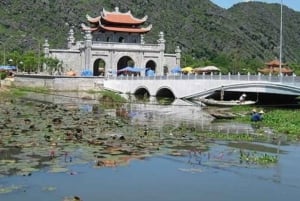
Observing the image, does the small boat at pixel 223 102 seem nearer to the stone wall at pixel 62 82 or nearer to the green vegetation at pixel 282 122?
the green vegetation at pixel 282 122

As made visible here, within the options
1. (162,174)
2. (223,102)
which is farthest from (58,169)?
(223,102)

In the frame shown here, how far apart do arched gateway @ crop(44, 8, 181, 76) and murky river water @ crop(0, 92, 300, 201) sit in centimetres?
6067

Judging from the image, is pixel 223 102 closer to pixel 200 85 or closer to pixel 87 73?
pixel 200 85

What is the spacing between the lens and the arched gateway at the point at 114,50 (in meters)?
89.6

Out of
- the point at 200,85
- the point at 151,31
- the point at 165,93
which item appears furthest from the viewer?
the point at 151,31

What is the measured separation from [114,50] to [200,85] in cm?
2723

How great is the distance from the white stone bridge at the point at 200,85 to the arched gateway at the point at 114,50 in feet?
31.2

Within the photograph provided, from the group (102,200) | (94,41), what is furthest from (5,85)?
(102,200)

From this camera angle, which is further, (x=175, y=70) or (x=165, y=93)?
(x=175, y=70)

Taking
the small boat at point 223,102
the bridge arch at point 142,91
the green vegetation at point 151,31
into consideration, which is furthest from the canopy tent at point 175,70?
the green vegetation at point 151,31

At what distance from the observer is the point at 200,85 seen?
66.5m

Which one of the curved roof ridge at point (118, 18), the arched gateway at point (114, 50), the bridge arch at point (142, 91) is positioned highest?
the curved roof ridge at point (118, 18)

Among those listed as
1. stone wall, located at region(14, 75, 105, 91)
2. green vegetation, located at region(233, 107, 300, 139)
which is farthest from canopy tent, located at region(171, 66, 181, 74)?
green vegetation, located at region(233, 107, 300, 139)

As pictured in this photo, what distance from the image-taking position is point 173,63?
325ft
